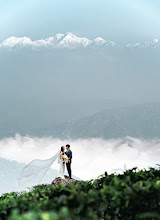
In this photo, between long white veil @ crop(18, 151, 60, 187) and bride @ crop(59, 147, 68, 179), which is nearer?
bride @ crop(59, 147, 68, 179)

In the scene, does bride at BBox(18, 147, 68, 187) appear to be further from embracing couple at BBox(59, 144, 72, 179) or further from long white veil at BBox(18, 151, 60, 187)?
embracing couple at BBox(59, 144, 72, 179)

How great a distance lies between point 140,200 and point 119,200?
54 cm

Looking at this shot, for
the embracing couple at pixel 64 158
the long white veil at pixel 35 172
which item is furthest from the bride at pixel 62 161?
the long white veil at pixel 35 172

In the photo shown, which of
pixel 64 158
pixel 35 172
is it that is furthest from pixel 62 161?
pixel 35 172

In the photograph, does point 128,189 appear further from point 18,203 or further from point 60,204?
point 18,203

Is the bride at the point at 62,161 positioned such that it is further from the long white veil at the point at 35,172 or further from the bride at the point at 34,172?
the long white veil at the point at 35,172

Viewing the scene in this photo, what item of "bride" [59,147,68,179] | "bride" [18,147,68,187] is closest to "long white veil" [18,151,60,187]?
"bride" [18,147,68,187]

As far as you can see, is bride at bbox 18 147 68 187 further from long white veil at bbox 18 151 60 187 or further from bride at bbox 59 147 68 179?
bride at bbox 59 147 68 179

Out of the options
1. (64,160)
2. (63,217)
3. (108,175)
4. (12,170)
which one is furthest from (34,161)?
(12,170)

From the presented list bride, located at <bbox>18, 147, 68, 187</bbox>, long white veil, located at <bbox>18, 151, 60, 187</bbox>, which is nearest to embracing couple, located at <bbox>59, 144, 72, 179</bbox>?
bride, located at <bbox>18, 147, 68, 187</bbox>

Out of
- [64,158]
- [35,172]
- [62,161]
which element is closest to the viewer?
[64,158]

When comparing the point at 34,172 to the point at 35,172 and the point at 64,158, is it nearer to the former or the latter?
the point at 35,172

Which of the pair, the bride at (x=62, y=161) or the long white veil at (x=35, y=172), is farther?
the long white veil at (x=35, y=172)

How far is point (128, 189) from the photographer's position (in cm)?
528
